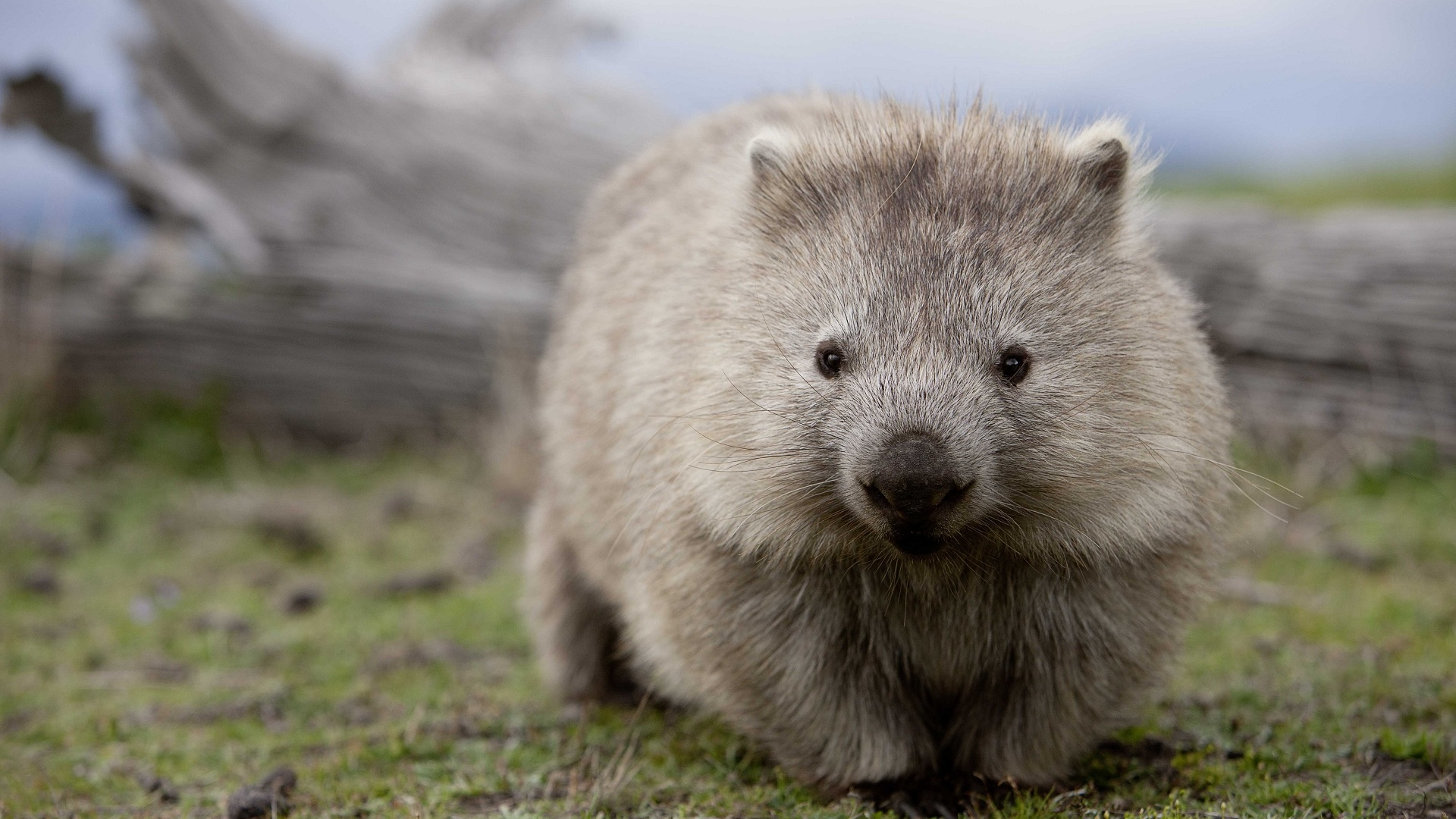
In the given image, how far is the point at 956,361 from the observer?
11.8 feet

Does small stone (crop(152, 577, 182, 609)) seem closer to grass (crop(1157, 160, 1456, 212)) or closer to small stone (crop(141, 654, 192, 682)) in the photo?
small stone (crop(141, 654, 192, 682))

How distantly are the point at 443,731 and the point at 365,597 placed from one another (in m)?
2.48

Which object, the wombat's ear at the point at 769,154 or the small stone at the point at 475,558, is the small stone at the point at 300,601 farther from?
the wombat's ear at the point at 769,154

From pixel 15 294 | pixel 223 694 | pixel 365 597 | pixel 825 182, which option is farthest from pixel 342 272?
pixel 825 182

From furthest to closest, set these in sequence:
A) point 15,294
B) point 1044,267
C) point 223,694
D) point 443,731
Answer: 1. point 15,294
2. point 223,694
3. point 443,731
4. point 1044,267

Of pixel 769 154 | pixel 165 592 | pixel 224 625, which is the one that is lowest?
pixel 224 625

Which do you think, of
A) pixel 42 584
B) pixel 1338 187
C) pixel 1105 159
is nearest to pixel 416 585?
pixel 42 584

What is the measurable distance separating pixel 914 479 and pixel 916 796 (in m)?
1.37

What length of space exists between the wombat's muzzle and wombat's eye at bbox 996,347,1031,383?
0.41m

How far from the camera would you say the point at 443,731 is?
5164mm

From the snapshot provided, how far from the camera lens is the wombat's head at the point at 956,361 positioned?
355 cm

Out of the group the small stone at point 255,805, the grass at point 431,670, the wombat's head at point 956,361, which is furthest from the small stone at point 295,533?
the wombat's head at point 956,361

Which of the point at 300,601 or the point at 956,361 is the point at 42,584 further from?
the point at 956,361

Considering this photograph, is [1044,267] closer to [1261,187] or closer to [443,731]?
[443,731]
